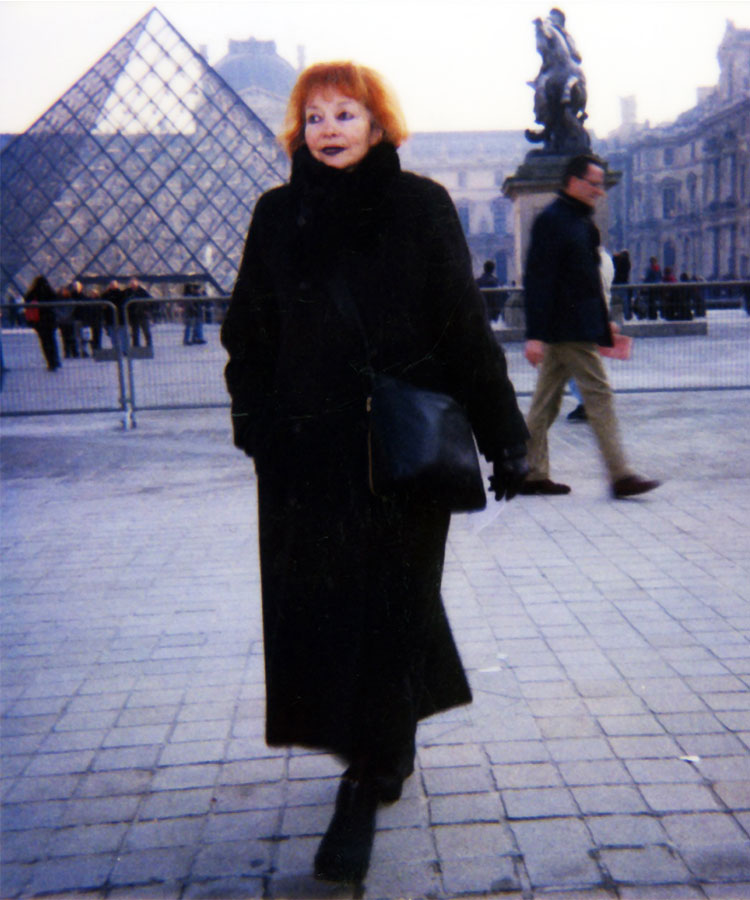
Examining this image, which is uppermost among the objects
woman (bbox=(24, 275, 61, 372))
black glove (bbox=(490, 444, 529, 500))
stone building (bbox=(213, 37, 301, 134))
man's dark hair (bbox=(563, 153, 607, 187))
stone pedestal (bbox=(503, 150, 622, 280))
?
stone building (bbox=(213, 37, 301, 134))

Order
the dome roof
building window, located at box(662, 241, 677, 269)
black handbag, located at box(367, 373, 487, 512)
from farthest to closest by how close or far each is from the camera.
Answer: the dome roof < building window, located at box(662, 241, 677, 269) < black handbag, located at box(367, 373, 487, 512)

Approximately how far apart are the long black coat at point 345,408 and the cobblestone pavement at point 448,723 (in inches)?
10.3

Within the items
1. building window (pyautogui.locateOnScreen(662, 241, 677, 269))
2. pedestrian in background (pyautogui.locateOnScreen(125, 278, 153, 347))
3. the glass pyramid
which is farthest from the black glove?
building window (pyautogui.locateOnScreen(662, 241, 677, 269))

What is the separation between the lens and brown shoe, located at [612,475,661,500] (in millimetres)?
5828

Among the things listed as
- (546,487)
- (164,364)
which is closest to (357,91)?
(546,487)

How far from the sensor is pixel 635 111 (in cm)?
8950

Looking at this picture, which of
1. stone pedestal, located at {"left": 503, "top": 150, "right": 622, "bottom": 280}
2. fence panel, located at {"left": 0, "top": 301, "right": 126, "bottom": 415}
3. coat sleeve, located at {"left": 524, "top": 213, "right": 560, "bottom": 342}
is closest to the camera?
coat sleeve, located at {"left": 524, "top": 213, "right": 560, "bottom": 342}

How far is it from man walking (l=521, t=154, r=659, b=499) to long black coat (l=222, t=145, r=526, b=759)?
11.4ft

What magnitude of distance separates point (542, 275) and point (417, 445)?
150 inches

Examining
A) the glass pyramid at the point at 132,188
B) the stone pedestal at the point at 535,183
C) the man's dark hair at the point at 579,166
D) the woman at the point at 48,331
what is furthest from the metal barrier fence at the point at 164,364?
the glass pyramid at the point at 132,188

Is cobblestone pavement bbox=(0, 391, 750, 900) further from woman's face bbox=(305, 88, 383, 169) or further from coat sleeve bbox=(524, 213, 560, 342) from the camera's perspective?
coat sleeve bbox=(524, 213, 560, 342)

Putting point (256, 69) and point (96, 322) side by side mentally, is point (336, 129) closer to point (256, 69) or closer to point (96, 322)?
point (96, 322)

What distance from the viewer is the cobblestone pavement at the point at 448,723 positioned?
2311mm

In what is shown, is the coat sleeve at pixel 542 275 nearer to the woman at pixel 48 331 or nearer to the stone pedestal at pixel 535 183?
the woman at pixel 48 331
